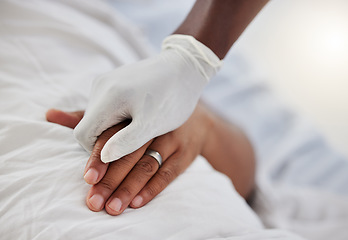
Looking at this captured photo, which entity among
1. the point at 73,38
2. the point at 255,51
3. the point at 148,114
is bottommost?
the point at 255,51

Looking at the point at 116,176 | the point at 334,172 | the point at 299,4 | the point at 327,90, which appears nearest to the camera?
the point at 116,176

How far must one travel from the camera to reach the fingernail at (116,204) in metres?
0.68

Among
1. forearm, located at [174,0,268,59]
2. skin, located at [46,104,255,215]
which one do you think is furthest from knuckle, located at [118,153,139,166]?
forearm, located at [174,0,268,59]

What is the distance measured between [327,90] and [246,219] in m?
1.43

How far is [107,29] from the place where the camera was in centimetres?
127

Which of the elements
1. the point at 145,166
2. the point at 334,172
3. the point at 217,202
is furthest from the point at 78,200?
the point at 334,172

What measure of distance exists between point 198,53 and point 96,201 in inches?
15.6

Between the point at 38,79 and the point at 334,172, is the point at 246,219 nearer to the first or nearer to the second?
the point at 38,79

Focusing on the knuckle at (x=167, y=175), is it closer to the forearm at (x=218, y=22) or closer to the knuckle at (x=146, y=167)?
the knuckle at (x=146, y=167)

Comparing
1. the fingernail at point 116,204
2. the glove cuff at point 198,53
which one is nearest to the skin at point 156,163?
the fingernail at point 116,204

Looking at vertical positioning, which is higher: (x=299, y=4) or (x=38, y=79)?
(x=299, y=4)

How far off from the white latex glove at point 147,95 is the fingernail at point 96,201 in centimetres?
7

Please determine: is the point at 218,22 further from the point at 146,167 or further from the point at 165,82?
the point at 146,167

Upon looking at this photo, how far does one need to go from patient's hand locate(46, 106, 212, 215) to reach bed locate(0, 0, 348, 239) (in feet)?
0.07
